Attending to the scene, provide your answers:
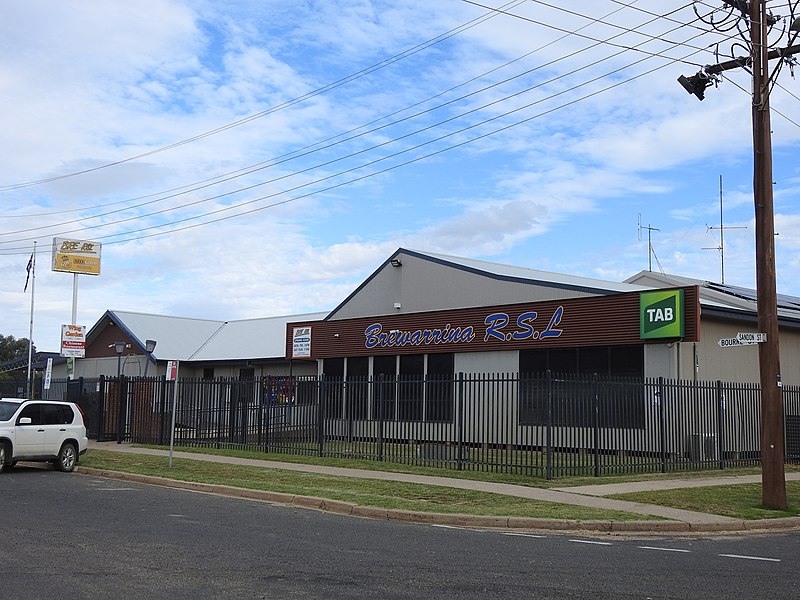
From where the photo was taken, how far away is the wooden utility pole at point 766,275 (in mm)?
15070

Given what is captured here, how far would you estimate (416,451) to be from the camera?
21.9 m

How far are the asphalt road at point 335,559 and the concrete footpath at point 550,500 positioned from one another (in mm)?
549

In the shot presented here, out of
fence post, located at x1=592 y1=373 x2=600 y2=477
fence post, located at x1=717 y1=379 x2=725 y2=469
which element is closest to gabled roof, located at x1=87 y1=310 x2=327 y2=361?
fence post, located at x1=717 y1=379 x2=725 y2=469

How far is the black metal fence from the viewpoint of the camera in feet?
63.1

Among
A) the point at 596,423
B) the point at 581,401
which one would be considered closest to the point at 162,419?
the point at 581,401

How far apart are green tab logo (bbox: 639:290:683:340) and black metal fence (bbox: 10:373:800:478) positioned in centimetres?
154

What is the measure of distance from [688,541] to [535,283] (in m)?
15.9

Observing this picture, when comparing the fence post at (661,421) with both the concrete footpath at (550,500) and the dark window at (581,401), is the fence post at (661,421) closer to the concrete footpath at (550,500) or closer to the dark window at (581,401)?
the dark window at (581,401)

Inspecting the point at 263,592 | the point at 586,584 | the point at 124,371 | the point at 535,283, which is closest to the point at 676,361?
the point at 535,283

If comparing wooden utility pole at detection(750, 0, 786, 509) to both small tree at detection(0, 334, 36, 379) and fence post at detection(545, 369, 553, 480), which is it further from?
small tree at detection(0, 334, 36, 379)

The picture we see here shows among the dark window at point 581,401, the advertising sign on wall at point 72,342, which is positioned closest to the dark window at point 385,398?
the dark window at point 581,401

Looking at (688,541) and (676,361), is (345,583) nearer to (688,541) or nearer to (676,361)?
(688,541)

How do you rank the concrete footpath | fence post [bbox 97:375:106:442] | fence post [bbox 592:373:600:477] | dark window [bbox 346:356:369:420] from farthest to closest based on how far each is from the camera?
fence post [bbox 97:375:106:442]
dark window [bbox 346:356:369:420]
fence post [bbox 592:373:600:477]
the concrete footpath

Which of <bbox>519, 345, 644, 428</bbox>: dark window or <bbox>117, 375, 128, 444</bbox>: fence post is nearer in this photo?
<bbox>519, 345, 644, 428</bbox>: dark window
